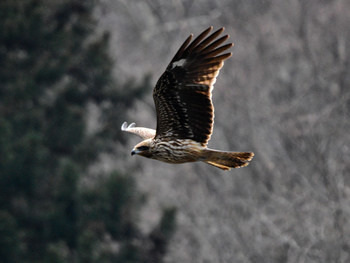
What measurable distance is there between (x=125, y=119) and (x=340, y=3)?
25.6 feet

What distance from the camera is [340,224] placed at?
16406 mm

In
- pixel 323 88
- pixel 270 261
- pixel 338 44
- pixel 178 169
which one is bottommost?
pixel 270 261

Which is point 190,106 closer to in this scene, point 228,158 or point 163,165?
point 228,158

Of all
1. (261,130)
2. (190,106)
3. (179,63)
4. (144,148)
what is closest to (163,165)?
(261,130)

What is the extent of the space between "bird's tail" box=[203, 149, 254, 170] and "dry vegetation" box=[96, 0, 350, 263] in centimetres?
855

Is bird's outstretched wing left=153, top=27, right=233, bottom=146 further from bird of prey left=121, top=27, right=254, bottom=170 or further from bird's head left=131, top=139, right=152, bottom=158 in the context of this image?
bird's head left=131, top=139, right=152, bottom=158

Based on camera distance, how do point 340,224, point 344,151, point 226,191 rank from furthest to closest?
1. point 226,191
2. point 344,151
3. point 340,224

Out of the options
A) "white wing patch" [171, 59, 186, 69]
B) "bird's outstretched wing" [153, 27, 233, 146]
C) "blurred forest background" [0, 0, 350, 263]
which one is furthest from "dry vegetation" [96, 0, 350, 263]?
"white wing patch" [171, 59, 186, 69]

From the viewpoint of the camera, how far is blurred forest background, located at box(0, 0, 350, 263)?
17.7 metres

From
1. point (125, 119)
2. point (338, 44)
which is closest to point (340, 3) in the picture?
point (338, 44)

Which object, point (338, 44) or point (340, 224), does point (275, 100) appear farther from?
point (340, 224)

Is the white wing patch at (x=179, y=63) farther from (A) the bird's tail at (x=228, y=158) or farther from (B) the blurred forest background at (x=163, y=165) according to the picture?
(B) the blurred forest background at (x=163, y=165)

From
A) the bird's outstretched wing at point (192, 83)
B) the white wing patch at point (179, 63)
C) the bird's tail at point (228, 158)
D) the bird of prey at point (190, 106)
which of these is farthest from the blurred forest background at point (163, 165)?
the white wing patch at point (179, 63)

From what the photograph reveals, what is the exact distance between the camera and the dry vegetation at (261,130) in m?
17.6
